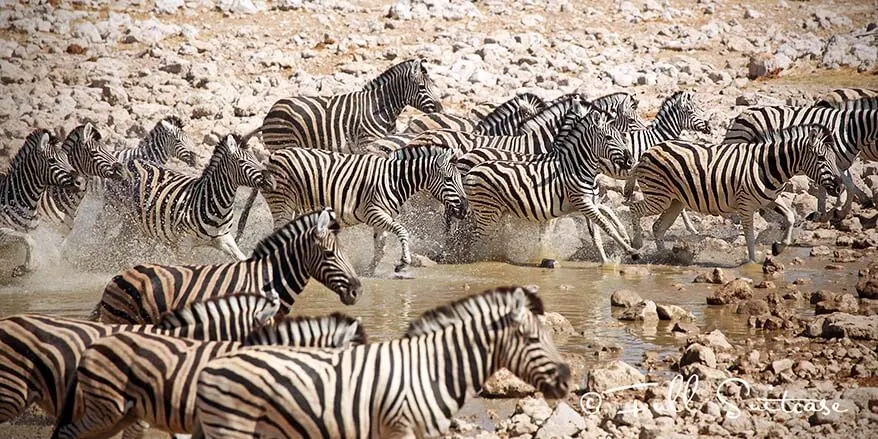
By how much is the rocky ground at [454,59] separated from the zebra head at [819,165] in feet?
2.42

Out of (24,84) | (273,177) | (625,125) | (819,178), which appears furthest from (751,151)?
(24,84)

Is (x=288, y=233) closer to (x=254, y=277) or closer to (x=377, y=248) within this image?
(x=254, y=277)

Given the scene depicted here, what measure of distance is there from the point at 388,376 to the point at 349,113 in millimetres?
9827

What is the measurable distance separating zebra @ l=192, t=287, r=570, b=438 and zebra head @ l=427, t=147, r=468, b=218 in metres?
7.04

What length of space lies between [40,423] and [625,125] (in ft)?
32.0

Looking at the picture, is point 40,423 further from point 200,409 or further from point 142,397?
point 200,409

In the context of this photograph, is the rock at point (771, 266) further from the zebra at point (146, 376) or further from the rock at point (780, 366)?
the zebra at point (146, 376)

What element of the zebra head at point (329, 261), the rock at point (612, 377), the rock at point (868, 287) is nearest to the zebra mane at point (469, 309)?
the zebra head at point (329, 261)

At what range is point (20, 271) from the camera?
12.6 m

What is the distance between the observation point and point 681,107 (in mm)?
16219

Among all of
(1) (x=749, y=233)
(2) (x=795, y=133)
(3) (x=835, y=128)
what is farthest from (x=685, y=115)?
(1) (x=749, y=233)

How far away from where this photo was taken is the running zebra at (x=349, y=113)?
1528 cm

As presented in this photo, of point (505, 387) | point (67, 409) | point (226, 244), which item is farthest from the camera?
point (226, 244)

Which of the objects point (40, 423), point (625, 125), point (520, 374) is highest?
point (625, 125)
